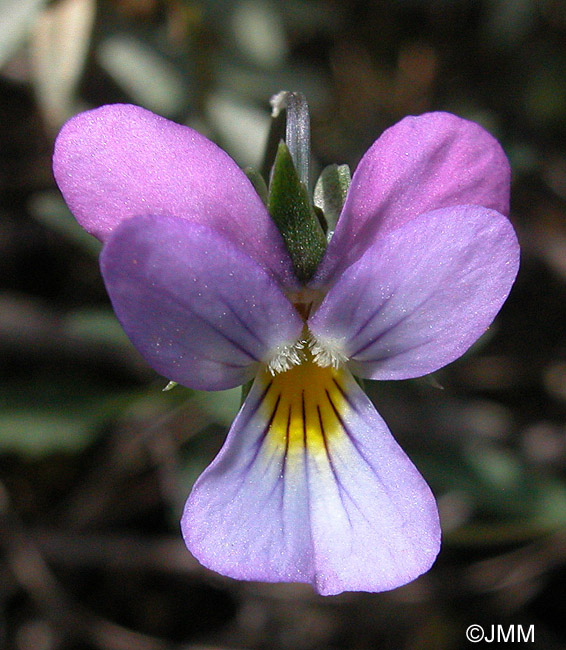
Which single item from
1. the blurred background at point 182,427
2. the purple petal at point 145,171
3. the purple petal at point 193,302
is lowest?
the blurred background at point 182,427

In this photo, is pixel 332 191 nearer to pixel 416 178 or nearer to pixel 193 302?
pixel 416 178

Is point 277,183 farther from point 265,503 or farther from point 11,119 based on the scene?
point 11,119

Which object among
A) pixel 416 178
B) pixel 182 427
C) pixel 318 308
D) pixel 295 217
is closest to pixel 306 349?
pixel 318 308

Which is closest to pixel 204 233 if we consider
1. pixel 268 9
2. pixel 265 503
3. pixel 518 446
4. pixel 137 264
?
pixel 137 264

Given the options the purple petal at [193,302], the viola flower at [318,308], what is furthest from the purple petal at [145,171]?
the purple petal at [193,302]

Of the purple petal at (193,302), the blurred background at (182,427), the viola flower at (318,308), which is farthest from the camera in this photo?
the blurred background at (182,427)

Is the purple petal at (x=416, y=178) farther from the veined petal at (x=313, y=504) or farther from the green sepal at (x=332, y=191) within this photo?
the veined petal at (x=313, y=504)

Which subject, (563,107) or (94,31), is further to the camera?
(563,107)
